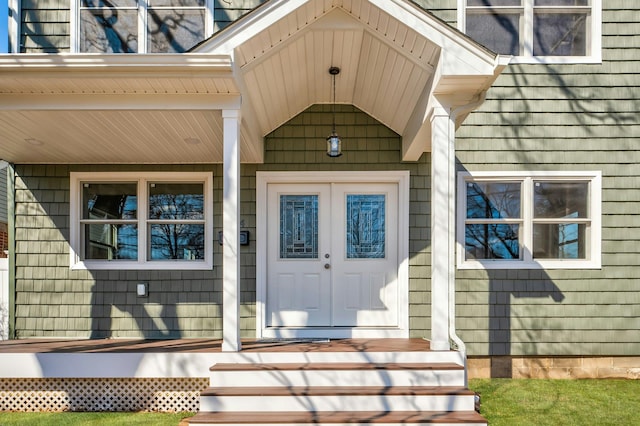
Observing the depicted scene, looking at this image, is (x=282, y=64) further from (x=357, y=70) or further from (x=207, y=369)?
(x=207, y=369)

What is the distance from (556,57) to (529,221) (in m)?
1.90

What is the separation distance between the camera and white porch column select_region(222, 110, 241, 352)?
3777mm

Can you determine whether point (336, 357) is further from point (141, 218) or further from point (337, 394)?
point (141, 218)

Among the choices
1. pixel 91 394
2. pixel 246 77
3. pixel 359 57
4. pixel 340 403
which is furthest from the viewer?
pixel 359 57

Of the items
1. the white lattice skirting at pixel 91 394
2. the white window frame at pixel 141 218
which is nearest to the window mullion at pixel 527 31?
the white window frame at pixel 141 218

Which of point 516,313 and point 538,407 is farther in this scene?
point 516,313

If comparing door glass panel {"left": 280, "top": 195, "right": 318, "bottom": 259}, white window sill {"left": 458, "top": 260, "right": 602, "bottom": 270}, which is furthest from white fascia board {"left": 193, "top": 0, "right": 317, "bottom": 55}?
white window sill {"left": 458, "top": 260, "right": 602, "bottom": 270}

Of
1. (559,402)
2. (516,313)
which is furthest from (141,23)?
(559,402)

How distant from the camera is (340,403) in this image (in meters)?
3.54

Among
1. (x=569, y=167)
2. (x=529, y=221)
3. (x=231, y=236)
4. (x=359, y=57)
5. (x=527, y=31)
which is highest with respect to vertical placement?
(x=527, y=31)

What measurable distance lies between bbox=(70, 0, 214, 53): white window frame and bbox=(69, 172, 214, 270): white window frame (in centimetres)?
144

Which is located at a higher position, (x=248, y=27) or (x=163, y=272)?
(x=248, y=27)

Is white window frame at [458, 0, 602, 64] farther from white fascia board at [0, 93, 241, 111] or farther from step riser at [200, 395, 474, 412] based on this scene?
step riser at [200, 395, 474, 412]

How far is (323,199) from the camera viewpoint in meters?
5.49
